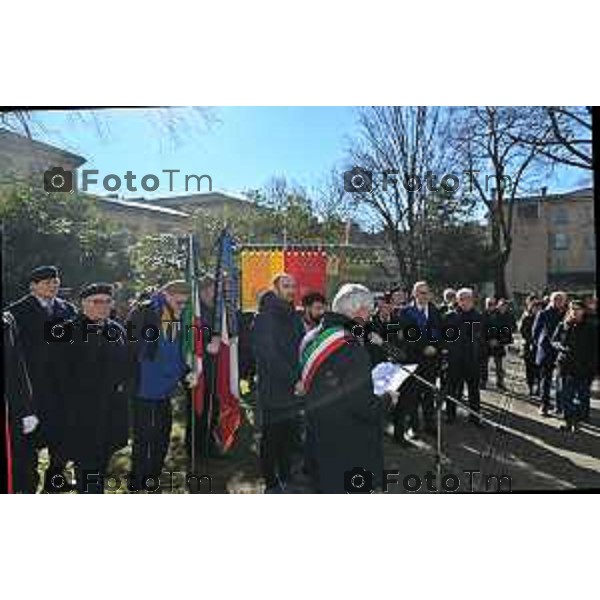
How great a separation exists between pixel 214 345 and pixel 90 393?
67 cm

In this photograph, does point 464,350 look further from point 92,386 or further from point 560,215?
point 92,386

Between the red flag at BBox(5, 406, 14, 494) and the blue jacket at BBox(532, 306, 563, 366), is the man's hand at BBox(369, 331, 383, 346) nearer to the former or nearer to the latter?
the blue jacket at BBox(532, 306, 563, 366)

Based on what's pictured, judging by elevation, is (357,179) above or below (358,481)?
above

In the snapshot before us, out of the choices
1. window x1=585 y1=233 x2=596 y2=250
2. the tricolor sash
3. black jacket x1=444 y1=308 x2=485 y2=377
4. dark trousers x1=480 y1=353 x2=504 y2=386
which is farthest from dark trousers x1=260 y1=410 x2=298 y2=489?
window x1=585 y1=233 x2=596 y2=250

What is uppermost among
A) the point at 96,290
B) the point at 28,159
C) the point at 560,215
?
the point at 28,159

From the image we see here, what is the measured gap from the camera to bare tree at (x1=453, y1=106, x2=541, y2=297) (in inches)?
158

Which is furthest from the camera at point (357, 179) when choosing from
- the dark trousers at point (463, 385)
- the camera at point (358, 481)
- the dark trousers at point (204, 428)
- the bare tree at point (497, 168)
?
the camera at point (358, 481)

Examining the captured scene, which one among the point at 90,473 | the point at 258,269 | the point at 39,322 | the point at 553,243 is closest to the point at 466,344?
the point at 553,243

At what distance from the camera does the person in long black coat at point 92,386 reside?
4047mm

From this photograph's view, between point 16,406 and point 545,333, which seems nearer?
point 16,406

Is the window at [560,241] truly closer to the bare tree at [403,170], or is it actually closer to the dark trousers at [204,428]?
the bare tree at [403,170]

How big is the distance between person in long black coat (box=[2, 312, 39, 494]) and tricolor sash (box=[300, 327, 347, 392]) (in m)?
1.38

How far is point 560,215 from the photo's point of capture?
Answer: 4.02 m
